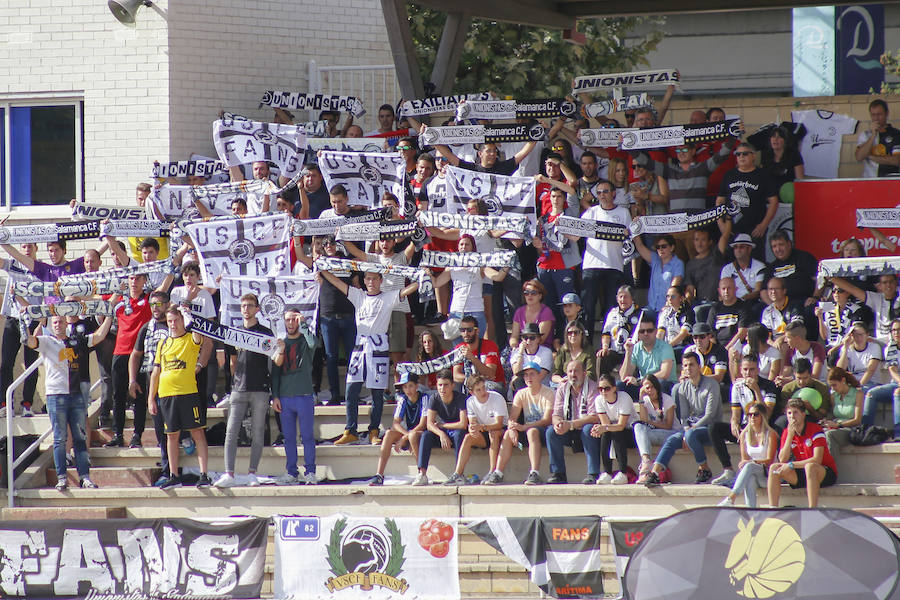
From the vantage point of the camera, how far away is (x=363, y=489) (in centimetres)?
1373

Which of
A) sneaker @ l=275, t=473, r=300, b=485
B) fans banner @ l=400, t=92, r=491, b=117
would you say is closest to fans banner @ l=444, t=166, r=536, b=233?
fans banner @ l=400, t=92, r=491, b=117

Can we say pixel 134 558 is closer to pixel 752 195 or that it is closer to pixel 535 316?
pixel 535 316

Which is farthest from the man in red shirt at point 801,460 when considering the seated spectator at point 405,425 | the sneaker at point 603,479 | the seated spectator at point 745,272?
the seated spectator at point 405,425

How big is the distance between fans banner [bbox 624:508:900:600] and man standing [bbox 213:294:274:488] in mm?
7464

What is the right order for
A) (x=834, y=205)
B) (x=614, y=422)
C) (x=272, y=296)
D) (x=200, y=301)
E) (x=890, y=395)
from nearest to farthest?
(x=890, y=395) → (x=614, y=422) → (x=272, y=296) → (x=200, y=301) → (x=834, y=205)

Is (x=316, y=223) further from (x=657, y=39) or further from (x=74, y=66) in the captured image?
(x=657, y=39)

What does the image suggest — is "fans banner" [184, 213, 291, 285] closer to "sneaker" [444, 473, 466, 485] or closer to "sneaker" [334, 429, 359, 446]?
"sneaker" [334, 429, 359, 446]

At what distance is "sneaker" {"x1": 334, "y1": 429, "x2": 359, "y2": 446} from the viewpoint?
14.5 m

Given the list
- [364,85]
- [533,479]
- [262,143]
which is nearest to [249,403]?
[533,479]

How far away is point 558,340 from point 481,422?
151cm

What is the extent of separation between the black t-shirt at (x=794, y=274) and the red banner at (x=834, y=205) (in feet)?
5.25

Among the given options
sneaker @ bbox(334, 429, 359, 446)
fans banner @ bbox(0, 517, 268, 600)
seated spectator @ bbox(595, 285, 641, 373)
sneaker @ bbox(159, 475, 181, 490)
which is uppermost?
seated spectator @ bbox(595, 285, 641, 373)

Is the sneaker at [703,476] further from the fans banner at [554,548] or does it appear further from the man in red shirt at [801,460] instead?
the fans banner at [554,548]

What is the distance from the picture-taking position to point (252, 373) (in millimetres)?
14047
